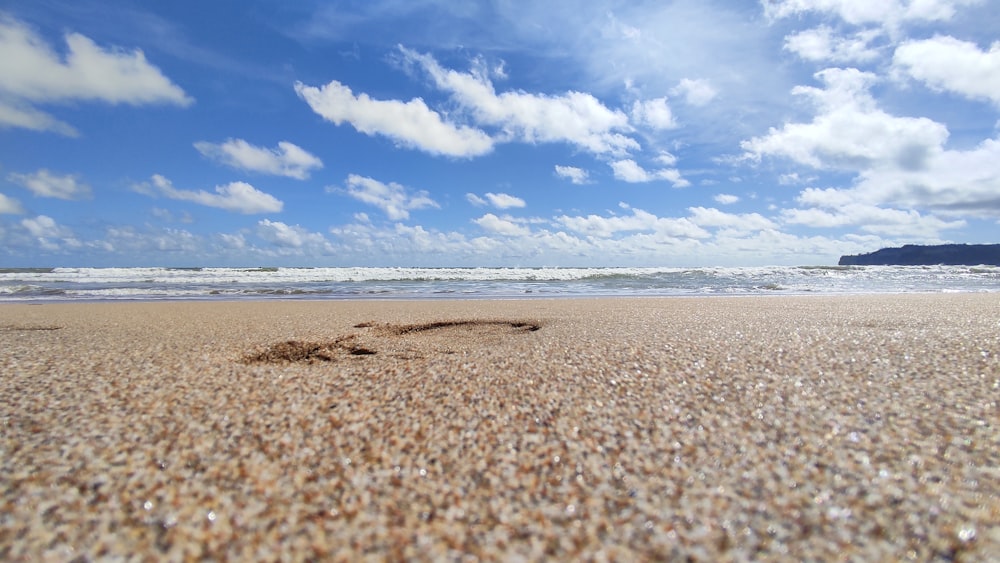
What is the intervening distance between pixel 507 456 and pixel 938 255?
137275mm

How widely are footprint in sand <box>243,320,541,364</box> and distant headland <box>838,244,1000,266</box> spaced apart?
115m

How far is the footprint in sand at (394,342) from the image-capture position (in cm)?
350

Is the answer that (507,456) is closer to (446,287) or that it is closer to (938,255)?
(446,287)

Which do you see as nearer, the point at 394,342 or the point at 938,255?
the point at 394,342

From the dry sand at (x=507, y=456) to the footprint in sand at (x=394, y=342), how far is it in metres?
0.29

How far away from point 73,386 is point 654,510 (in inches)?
120

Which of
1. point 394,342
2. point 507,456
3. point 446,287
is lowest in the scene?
point 507,456

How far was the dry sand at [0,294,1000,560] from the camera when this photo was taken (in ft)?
3.99

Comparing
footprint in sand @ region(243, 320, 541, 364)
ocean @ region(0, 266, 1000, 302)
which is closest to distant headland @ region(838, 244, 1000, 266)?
ocean @ region(0, 266, 1000, 302)

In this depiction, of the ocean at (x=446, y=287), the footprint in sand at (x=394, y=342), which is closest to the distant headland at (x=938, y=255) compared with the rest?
the ocean at (x=446, y=287)

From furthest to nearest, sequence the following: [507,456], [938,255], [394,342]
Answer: [938,255], [394,342], [507,456]

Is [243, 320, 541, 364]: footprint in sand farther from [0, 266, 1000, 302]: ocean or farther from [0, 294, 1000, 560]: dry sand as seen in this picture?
[0, 266, 1000, 302]: ocean

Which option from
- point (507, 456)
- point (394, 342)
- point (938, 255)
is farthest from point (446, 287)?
point (938, 255)

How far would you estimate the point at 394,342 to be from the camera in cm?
416
